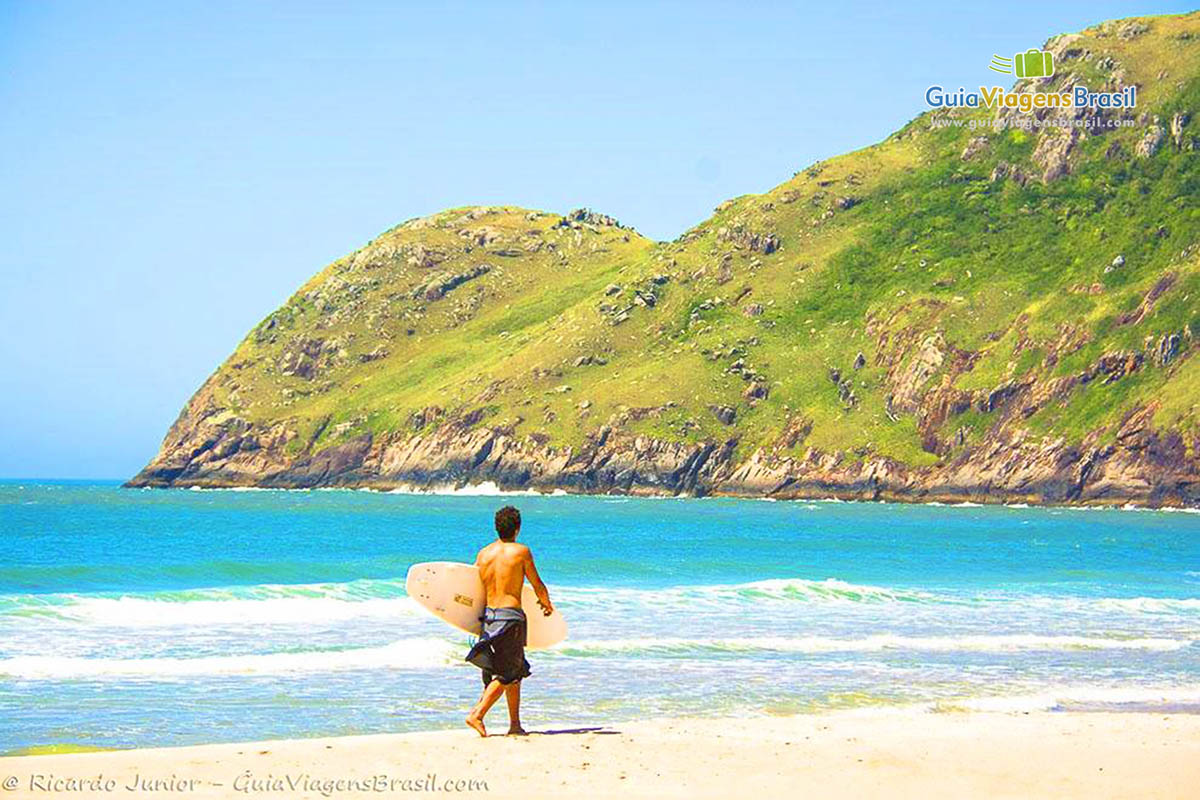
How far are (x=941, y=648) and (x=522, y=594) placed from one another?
1392 centimetres

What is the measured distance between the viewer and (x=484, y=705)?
15820 millimetres

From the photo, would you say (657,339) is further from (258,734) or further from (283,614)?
(258,734)

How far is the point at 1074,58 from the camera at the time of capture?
191 metres

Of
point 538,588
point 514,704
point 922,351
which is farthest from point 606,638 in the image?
point 922,351

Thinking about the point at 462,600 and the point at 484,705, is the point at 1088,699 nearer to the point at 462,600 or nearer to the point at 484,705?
the point at 484,705

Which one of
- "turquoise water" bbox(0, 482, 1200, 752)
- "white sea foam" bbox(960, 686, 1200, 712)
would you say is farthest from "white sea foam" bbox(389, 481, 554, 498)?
"white sea foam" bbox(960, 686, 1200, 712)

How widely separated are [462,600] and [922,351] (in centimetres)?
14749

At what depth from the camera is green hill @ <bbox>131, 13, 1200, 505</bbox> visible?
461 ft

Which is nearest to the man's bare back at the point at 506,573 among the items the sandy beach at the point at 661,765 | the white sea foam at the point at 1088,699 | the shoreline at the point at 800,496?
the sandy beach at the point at 661,765

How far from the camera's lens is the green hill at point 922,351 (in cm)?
14050

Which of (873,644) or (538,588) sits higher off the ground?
(538,588)

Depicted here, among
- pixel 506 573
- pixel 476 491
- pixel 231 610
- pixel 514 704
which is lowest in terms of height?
pixel 476 491

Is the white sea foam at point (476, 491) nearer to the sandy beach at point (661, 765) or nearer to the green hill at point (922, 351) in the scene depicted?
the green hill at point (922, 351)

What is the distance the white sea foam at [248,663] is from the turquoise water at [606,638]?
0.07 metres
